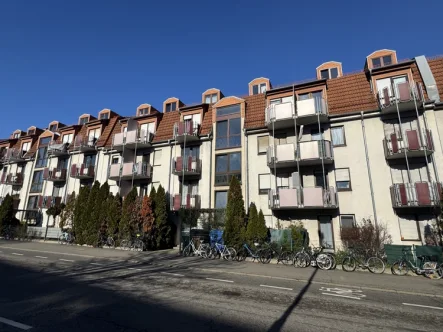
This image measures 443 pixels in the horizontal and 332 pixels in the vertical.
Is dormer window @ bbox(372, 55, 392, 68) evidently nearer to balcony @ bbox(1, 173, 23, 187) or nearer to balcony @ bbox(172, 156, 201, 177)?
balcony @ bbox(172, 156, 201, 177)

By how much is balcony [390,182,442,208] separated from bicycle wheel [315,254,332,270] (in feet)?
17.9

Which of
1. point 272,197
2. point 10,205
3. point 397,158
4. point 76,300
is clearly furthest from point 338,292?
point 10,205

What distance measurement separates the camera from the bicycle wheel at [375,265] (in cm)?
1192

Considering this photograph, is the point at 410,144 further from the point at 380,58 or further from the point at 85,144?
the point at 85,144

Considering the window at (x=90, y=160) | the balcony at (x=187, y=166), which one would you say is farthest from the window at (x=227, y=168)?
the window at (x=90, y=160)

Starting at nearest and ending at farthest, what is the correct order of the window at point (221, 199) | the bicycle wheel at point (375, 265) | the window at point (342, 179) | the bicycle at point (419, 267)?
the bicycle at point (419, 267)
the bicycle wheel at point (375, 265)
the window at point (342, 179)
the window at point (221, 199)

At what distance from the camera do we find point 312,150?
1639 cm

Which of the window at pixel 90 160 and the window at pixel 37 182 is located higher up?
the window at pixel 90 160

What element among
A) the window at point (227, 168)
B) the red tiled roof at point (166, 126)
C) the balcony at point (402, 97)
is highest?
the red tiled roof at point (166, 126)

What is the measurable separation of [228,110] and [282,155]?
22.3 feet

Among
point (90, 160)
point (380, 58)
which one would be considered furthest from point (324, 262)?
point (90, 160)

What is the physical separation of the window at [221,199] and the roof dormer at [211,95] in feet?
32.4

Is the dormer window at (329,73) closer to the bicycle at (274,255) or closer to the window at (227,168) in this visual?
the window at (227,168)

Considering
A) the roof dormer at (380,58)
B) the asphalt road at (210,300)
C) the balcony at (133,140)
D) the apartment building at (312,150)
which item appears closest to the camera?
the asphalt road at (210,300)
